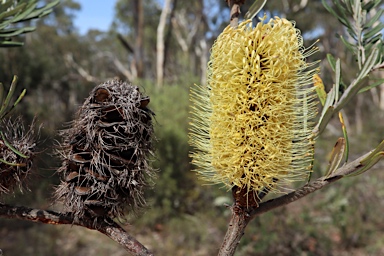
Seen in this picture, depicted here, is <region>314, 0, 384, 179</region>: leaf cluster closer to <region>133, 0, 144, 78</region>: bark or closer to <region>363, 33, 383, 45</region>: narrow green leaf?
<region>363, 33, 383, 45</region>: narrow green leaf

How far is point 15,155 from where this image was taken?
80 cm

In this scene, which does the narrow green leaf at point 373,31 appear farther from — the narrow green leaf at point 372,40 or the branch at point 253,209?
the branch at point 253,209

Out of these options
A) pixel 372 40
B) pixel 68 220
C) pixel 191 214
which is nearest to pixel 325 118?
pixel 372 40

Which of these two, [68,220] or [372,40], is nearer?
[68,220]

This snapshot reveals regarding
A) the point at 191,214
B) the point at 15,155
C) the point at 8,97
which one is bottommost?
the point at 191,214

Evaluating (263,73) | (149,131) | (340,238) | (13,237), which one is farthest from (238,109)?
(13,237)

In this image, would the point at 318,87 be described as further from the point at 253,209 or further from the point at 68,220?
the point at 68,220

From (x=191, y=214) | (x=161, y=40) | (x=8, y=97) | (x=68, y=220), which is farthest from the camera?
(x=161, y=40)

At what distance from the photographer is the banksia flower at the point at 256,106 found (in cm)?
77

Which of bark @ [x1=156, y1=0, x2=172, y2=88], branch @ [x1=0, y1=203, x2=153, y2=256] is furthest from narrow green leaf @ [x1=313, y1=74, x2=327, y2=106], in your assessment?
bark @ [x1=156, y1=0, x2=172, y2=88]

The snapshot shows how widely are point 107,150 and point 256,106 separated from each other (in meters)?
0.31

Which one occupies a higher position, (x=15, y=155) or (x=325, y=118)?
(x=325, y=118)

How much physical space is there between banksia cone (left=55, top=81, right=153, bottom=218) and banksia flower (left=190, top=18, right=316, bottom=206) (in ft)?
0.53

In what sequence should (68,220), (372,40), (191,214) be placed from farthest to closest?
(191,214)
(372,40)
(68,220)
